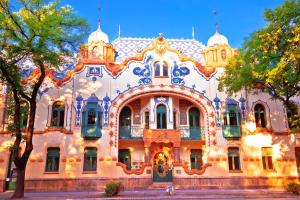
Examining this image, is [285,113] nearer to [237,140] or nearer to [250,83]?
[237,140]

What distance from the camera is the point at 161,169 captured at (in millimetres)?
22797

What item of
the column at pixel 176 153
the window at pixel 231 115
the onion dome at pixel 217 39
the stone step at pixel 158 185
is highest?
the onion dome at pixel 217 39

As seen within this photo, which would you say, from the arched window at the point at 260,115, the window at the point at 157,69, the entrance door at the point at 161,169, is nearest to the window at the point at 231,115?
the arched window at the point at 260,115

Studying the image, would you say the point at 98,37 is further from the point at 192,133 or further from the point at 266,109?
the point at 266,109

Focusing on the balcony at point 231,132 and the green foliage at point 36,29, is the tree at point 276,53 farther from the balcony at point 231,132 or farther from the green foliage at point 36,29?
the green foliage at point 36,29

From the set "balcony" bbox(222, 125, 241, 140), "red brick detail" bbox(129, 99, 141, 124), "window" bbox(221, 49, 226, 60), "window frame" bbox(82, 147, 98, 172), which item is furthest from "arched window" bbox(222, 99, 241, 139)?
"window frame" bbox(82, 147, 98, 172)

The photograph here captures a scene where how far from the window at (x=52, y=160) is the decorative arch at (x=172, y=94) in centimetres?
470

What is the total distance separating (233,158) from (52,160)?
1440 centimetres

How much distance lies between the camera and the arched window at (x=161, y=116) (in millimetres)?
23531

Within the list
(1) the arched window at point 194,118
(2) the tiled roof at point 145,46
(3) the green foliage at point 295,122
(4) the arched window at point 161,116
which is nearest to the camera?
(3) the green foliage at point 295,122

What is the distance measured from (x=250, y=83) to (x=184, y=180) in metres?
8.81

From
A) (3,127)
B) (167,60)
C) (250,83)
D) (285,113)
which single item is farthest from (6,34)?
(285,113)

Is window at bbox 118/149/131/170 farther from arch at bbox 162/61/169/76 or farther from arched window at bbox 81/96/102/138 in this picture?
arch at bbox 162/61/169/76

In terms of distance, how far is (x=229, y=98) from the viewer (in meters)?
23.8
